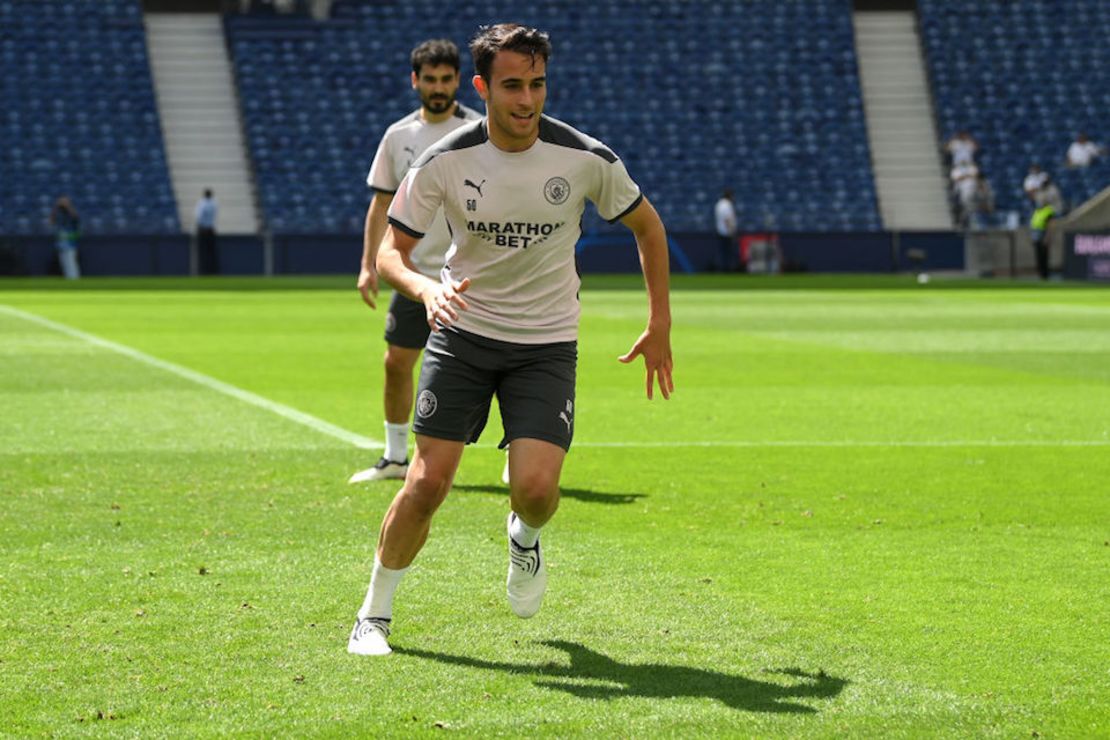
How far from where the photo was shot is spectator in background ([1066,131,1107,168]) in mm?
49500

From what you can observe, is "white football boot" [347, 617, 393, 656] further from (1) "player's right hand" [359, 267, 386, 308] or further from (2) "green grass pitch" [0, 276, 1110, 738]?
(1) "player's right hand" [359, 267, 386, 308]

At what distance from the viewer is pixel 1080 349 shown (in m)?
21.3

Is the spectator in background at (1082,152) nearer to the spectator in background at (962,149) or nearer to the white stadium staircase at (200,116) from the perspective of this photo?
the spectator in background at (962,149)

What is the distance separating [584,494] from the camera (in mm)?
10039

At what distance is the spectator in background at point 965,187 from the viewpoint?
4809 centimetres

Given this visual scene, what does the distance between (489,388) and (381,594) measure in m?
0.81

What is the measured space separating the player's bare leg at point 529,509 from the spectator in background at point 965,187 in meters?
42.7

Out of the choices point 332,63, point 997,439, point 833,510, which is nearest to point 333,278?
point 332,63

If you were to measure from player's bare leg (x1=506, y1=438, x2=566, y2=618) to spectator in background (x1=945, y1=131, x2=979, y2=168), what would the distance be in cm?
4395

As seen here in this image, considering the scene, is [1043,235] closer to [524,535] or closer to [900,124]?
[900,124]

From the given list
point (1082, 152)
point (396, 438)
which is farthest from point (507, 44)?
point (1082, 152)

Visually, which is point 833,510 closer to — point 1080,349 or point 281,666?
point 281,666

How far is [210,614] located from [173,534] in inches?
74.7

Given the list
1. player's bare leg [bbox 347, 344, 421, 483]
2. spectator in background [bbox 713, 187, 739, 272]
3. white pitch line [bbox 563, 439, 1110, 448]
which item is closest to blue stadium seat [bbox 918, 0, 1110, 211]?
spectator in background [bbox 713, 187, 739, 272]
